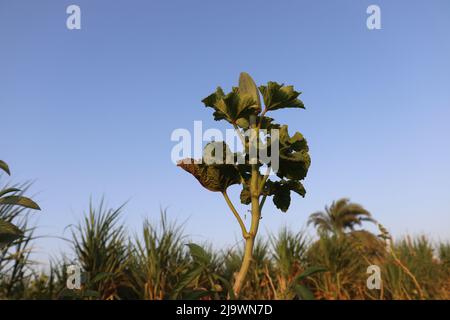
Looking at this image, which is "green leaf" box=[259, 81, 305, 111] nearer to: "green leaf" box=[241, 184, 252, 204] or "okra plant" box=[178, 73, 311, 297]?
"okra plant" box=[178, 73, 311, 297]

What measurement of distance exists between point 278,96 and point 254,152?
1.23ft

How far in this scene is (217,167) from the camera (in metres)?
1.89

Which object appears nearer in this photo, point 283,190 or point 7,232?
point 7,232

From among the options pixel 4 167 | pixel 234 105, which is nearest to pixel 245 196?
pixel 234 105

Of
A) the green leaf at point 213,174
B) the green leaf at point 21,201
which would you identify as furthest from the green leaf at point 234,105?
the green leaf at point 21,201

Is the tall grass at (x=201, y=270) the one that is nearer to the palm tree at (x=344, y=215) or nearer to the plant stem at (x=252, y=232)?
the plant stem at (x=252, y=232)

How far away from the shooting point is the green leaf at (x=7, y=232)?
161 centimetres

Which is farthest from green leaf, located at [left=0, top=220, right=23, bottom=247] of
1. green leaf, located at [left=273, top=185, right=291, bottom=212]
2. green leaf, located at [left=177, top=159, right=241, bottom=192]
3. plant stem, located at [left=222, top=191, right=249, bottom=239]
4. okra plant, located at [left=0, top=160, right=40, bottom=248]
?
green leaf, located at [left=273, top=185, right=291, bottom=212]

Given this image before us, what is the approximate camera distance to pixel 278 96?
193cm

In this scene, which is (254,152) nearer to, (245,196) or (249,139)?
(249,139)

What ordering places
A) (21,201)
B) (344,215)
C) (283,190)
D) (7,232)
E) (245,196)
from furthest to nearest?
(344,215) → (245,196) → (283,190) → (21,201) → (7,232)

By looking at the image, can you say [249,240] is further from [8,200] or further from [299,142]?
[8,200]

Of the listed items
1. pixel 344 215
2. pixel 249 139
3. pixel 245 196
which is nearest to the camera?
pixel 249 139
